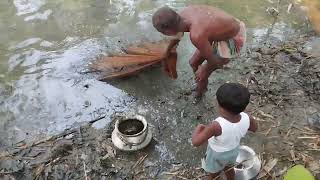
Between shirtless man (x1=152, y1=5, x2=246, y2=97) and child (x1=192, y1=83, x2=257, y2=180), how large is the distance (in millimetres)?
1135

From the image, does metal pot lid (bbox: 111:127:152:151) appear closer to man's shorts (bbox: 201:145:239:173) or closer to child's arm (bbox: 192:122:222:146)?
man's shorts (bbox: 201:145:239:173)

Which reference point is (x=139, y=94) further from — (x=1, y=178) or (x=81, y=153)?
(x=1, y=178)

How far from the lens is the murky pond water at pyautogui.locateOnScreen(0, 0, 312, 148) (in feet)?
16.5

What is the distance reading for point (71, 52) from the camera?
6023 millimetres

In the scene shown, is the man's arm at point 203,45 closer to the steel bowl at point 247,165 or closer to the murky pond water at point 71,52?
the steel bowl at point 247,165

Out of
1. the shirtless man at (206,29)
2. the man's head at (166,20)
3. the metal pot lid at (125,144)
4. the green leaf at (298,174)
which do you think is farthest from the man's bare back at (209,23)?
the green leaf at (298,174)

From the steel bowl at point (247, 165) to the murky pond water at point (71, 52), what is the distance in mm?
1504

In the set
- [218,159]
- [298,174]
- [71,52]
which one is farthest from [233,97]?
[71,52]

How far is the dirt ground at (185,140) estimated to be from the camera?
4.23 metres

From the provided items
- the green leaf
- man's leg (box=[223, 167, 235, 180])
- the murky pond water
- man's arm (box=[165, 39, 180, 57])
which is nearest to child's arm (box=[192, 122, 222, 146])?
man's leg (box=[223, 167, 235, 180])

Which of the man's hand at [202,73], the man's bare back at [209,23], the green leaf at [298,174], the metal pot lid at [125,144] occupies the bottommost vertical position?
the metal pot lid at [125,144]

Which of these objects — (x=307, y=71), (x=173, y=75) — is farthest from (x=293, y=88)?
(x=173, y=75)

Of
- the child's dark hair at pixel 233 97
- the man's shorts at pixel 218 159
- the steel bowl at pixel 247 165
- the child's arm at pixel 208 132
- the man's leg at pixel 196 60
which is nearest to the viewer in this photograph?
the child's dark hair at pixel 233 97

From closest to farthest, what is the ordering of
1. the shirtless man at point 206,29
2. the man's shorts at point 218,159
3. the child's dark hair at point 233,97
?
the child's dark hair at point 233,97
the man's shorts at point 218,159
the shirtless man at point 206,29
